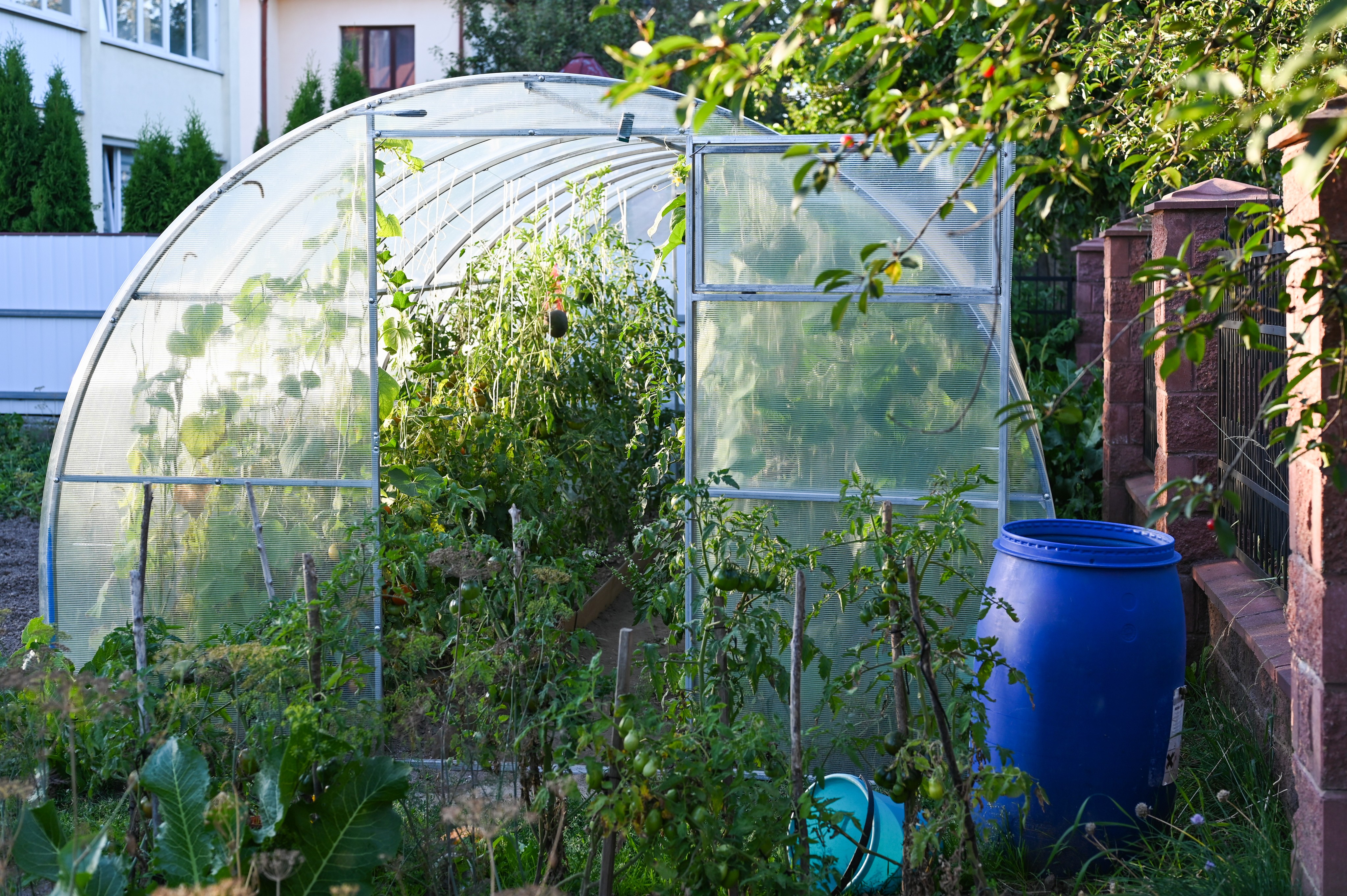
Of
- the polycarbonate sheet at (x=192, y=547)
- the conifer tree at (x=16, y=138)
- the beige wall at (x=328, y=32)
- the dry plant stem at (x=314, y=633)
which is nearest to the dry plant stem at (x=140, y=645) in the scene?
the dry plant stem at (x=314, y=633)

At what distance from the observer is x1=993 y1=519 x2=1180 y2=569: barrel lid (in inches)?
130

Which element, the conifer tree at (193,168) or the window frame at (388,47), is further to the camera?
the window frame at (388,47)

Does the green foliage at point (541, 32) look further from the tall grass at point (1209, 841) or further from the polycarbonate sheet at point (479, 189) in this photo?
the tall grass at point (1209, 841)

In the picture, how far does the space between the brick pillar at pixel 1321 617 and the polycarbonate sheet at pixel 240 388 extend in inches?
Result: 127

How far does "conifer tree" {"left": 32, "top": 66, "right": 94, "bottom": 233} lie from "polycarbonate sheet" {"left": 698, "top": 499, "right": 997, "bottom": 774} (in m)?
10.8

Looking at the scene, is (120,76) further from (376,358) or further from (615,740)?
(615,740)

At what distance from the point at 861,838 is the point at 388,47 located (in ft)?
64.6

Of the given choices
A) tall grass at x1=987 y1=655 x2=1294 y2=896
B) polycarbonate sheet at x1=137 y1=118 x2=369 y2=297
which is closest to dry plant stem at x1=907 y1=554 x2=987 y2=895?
tall grass at x1=987 y1=655 x2=1294 y2=896

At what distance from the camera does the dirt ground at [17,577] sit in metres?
5.96

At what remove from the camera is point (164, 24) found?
14.6m

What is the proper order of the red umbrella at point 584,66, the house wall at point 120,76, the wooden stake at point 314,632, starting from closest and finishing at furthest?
1. the wooden stake at point 314,632
2. the red umbrella at point 584,66
3. the house wall at point 120,76

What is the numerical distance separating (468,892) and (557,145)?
Result: 14.4 feet

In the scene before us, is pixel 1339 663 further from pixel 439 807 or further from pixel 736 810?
pixel 439 807

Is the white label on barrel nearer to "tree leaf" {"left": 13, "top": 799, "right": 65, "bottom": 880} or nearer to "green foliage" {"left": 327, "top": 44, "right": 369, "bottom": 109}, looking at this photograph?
"tree leaf" {"left": 13, "top": 799, "right": 65, "bottom": 880}
